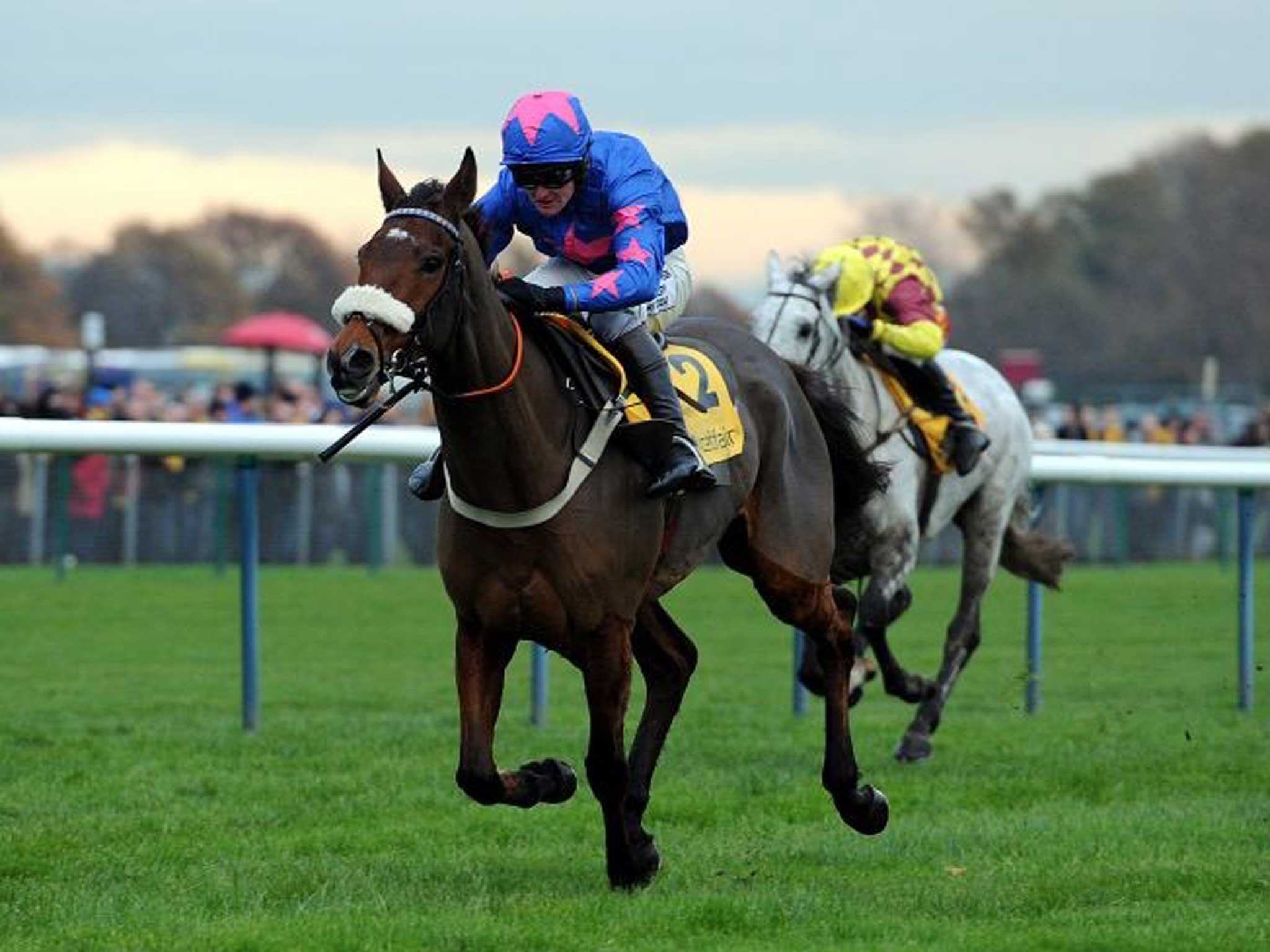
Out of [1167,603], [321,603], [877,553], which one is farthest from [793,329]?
[1167,603]

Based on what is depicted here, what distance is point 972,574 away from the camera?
1097 cm

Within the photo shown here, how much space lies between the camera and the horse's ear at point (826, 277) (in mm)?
10031

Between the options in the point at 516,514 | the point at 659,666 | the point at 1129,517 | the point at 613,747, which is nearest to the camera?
the point at 516,514

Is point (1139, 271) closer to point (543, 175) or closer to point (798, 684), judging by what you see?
point (798, 684)

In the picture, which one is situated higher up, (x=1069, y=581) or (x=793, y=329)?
(x=793, y=329)

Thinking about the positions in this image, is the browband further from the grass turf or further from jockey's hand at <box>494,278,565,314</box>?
the grass turf

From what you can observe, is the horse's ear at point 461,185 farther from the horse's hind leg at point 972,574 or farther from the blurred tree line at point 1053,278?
the blurred tree line at point 1053,278

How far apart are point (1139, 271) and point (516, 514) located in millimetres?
73440

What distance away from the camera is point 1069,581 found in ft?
69.1

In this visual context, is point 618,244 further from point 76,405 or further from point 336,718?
point 76,405

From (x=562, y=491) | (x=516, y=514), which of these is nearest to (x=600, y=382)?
(x=562, y=491)

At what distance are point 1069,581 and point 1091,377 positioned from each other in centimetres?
2650

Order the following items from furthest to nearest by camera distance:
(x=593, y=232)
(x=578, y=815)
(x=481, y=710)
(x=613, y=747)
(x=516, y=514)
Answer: (x=578, y=815) < (x=593, y=232) < (x=613, y=747) < (x=481, y=710) < (x=516, y=514)

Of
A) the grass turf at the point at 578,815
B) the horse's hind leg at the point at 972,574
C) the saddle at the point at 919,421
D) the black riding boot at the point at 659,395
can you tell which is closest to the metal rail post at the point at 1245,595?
the grass turf at the point at 578,815
